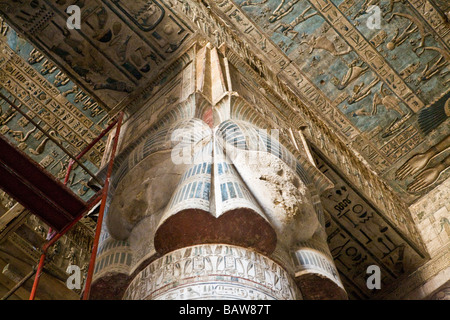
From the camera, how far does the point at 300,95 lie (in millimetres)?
9055

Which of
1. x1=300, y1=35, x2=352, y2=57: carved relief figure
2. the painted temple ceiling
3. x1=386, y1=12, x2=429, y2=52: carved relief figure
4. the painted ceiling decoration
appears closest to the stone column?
the painted ceiling decoration

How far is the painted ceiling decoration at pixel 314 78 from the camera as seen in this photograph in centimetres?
678

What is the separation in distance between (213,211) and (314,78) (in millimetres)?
5135

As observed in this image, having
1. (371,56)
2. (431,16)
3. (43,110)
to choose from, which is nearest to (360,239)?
(371,56)

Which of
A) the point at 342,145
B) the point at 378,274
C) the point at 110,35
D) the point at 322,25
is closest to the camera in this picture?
the point at 110,35

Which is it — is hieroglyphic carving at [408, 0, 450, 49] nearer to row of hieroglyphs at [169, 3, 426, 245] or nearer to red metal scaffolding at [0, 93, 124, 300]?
row of hieroglyphs at [169, 3, 426, 245]

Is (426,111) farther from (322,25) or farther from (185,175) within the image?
(185,175)

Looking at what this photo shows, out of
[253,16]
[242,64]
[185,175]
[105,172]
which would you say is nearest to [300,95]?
[253,16]

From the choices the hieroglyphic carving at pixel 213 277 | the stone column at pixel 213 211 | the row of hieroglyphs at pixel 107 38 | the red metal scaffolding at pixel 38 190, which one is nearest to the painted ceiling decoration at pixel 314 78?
the row of hieroglyphs at pixel 107 38

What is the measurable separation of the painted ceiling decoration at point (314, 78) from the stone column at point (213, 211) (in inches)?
35.2

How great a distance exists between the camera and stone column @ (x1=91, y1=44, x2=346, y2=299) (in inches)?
163

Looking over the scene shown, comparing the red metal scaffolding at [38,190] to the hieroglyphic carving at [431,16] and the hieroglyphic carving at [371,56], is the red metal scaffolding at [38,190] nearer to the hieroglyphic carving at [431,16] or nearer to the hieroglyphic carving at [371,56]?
the hieroglyphic carving at [371,56]

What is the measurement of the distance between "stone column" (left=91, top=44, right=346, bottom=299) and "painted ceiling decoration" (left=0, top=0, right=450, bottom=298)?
2.93 ft

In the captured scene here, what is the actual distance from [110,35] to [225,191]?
9.59 ft
